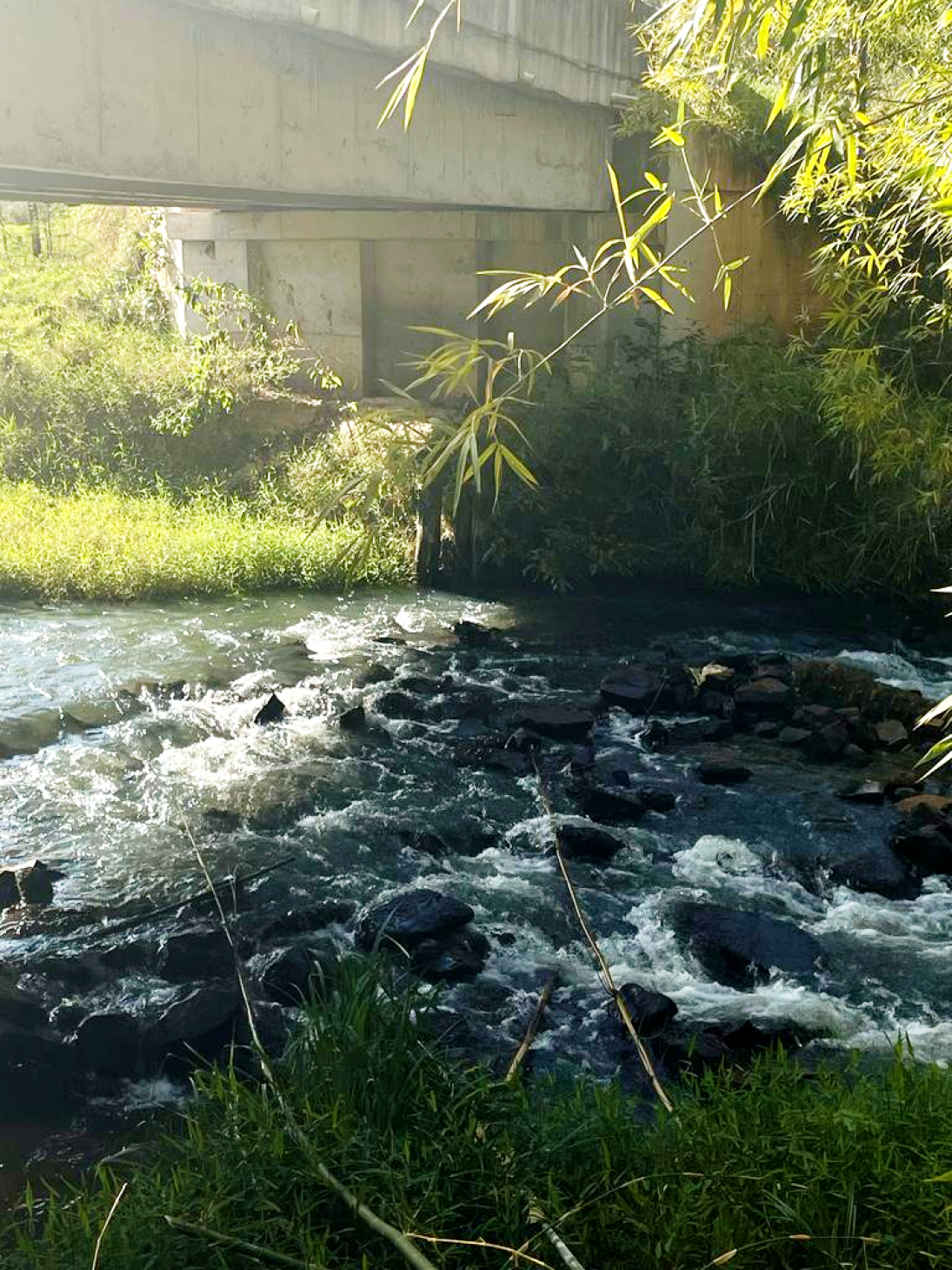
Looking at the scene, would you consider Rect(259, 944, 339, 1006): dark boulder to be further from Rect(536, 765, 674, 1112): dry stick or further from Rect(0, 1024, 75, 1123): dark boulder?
Rect(536, 765, 674, 1112): dry stick

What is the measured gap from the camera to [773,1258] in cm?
342

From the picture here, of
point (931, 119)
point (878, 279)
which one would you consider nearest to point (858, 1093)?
point (931, 119)

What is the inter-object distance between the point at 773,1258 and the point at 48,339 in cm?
1719

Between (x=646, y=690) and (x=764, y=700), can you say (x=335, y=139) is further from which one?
(x=764, y=700)

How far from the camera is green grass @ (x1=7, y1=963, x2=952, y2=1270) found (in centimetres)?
345

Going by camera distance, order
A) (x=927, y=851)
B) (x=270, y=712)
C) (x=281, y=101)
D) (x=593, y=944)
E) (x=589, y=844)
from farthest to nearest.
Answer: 1. (x=270, y=712)
2. (x=281, y=101)
3. (x=589, y=844)
4. (x=927, y=851)
5. (x=593, y=944)

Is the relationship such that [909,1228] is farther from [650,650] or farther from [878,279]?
[878,279]

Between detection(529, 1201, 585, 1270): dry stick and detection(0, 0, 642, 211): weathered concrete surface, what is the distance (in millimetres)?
6317

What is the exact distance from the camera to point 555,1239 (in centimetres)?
321

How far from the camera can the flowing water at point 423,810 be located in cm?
618

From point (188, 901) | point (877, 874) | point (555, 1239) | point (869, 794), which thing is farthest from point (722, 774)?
point (555, 1239)

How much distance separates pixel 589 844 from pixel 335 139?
5533mm

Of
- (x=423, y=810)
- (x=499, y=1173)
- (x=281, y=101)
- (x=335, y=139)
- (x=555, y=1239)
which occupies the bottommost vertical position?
(x=423, y=810)

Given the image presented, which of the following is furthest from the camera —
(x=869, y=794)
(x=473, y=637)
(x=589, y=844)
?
(x=473, y=637)
